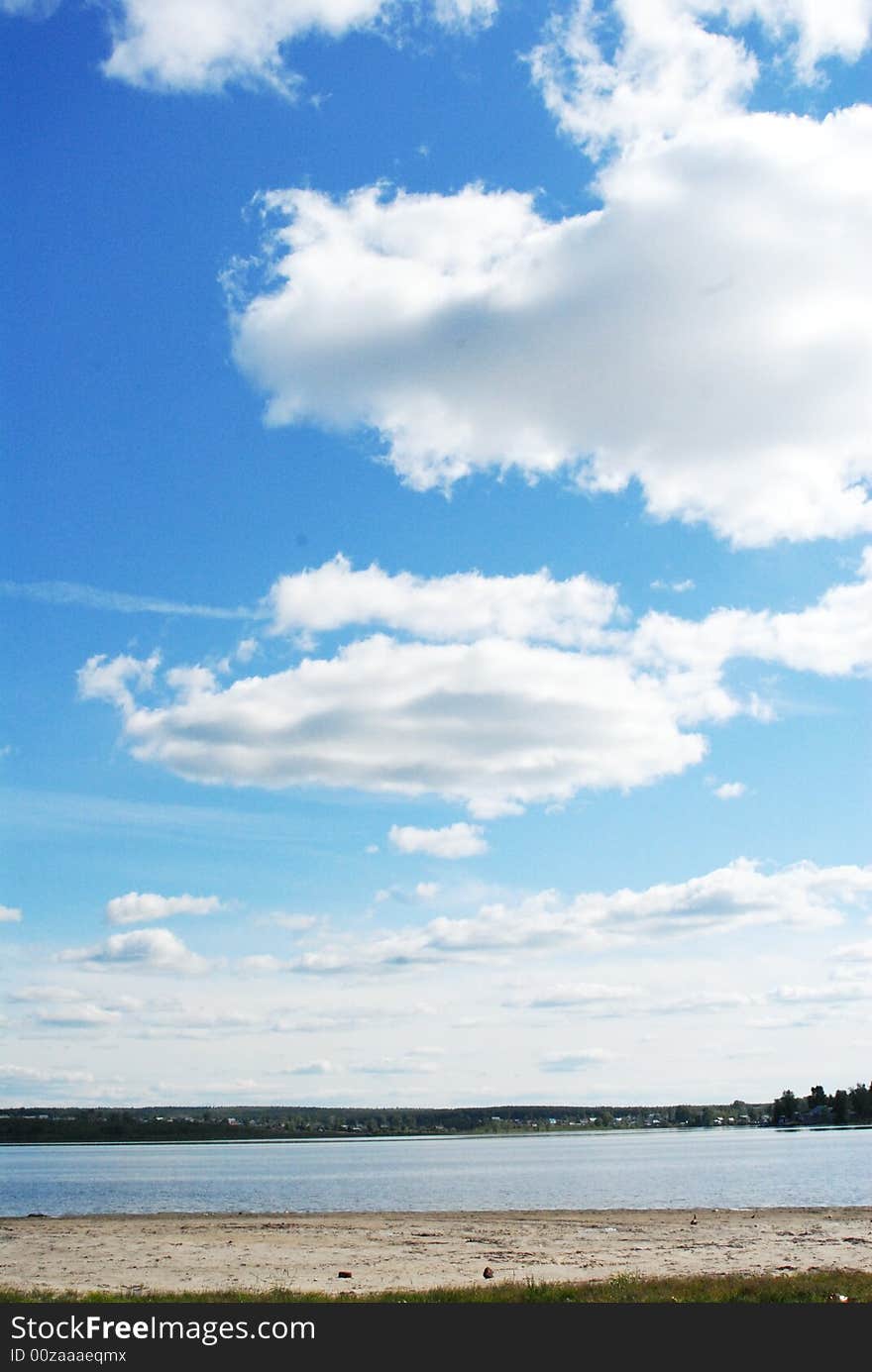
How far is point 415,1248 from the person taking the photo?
4200cm

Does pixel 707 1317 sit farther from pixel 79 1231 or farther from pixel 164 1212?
pixel 164 1212

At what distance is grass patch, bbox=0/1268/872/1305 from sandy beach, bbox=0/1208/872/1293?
2.79 meters

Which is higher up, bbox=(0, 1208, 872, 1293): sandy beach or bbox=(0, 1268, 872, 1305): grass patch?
bbox=(0, 1268, 872, 1305): grass patch

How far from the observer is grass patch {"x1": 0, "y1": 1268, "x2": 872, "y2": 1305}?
25.0 metres

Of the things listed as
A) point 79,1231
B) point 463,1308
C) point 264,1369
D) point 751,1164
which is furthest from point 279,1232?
point 751,1164

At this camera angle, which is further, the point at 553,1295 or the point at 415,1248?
the point at 415,1248

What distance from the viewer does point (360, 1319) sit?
21.9 metres

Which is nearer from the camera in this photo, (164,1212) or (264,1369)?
(264,1369)

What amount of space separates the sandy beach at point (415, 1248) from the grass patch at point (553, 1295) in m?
2.79

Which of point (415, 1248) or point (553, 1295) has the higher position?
point (553, 1295)

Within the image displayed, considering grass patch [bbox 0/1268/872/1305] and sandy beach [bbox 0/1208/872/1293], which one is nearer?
grass patch [bbox 0/1268/872/1305]

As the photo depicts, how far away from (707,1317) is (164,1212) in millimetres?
→ 59712

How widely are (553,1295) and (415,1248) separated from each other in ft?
58.0

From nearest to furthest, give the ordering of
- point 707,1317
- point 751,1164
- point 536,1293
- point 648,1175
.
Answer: point 707,1317, point 536,1293, point 648,1175, point 751,1164
